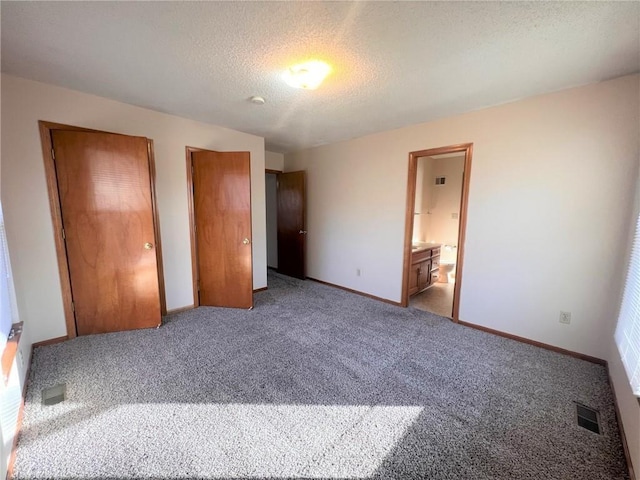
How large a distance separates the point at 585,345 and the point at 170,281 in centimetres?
429

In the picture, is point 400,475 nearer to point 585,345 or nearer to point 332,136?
point 585,345

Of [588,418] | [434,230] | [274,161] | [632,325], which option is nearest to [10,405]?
[588,418]

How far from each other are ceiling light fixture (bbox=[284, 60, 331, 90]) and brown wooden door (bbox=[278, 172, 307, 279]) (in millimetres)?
2489

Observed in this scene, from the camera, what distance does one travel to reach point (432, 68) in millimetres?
1943

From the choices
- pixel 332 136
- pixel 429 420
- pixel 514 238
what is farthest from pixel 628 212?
pixel 332 136

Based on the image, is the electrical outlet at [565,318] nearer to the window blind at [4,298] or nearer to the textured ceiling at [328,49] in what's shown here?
the textured ceiling at [328,49]

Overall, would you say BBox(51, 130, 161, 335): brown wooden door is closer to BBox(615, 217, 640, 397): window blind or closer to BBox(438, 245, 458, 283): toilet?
BBox(615, 217, 640, 397): window blind

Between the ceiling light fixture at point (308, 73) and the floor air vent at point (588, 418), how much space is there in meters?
2.92

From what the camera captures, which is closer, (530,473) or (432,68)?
(530,473)

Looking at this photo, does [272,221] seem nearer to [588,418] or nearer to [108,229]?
[108,229]

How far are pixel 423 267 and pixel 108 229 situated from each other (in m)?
3.98

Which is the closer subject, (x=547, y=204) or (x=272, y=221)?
(x=547, y=204)

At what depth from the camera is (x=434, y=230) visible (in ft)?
16.4

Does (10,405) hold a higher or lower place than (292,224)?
lower
